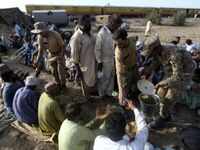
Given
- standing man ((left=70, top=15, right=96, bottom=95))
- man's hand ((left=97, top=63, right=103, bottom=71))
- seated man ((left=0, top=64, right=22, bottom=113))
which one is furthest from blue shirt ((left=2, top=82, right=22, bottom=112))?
man's hand ((left=97, top=63, right=103, bottom=71))

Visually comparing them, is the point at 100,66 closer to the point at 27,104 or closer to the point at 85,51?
the point at 85,51

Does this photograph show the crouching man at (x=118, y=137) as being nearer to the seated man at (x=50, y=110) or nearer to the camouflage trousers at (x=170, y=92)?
the seated man at (x=50, y=110)

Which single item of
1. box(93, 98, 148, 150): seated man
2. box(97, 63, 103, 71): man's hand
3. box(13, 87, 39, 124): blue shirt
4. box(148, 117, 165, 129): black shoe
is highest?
box(93, 98, 148, 150): seated man

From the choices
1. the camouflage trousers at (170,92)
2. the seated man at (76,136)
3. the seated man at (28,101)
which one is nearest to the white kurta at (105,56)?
the camouflage trousers at (170,92)

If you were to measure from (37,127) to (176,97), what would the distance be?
2.40 metres

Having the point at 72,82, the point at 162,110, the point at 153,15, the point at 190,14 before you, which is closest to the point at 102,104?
the point at 162,110

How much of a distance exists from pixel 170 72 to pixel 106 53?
4.67ft

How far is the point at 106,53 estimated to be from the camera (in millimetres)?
7074

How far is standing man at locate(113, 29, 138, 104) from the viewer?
21.0ft

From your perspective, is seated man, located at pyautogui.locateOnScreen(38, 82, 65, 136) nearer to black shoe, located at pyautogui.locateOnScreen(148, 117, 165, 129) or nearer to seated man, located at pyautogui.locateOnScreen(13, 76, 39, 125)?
seated man, located at pyautogui.locateOnScreen(13, 76, 39, 125)

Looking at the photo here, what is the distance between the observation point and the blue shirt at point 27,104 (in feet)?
20.0

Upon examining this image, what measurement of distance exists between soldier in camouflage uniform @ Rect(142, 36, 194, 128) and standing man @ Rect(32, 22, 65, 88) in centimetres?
208

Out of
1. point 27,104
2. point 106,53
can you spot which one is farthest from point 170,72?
point 27,104

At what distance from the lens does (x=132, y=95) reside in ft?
22.9
